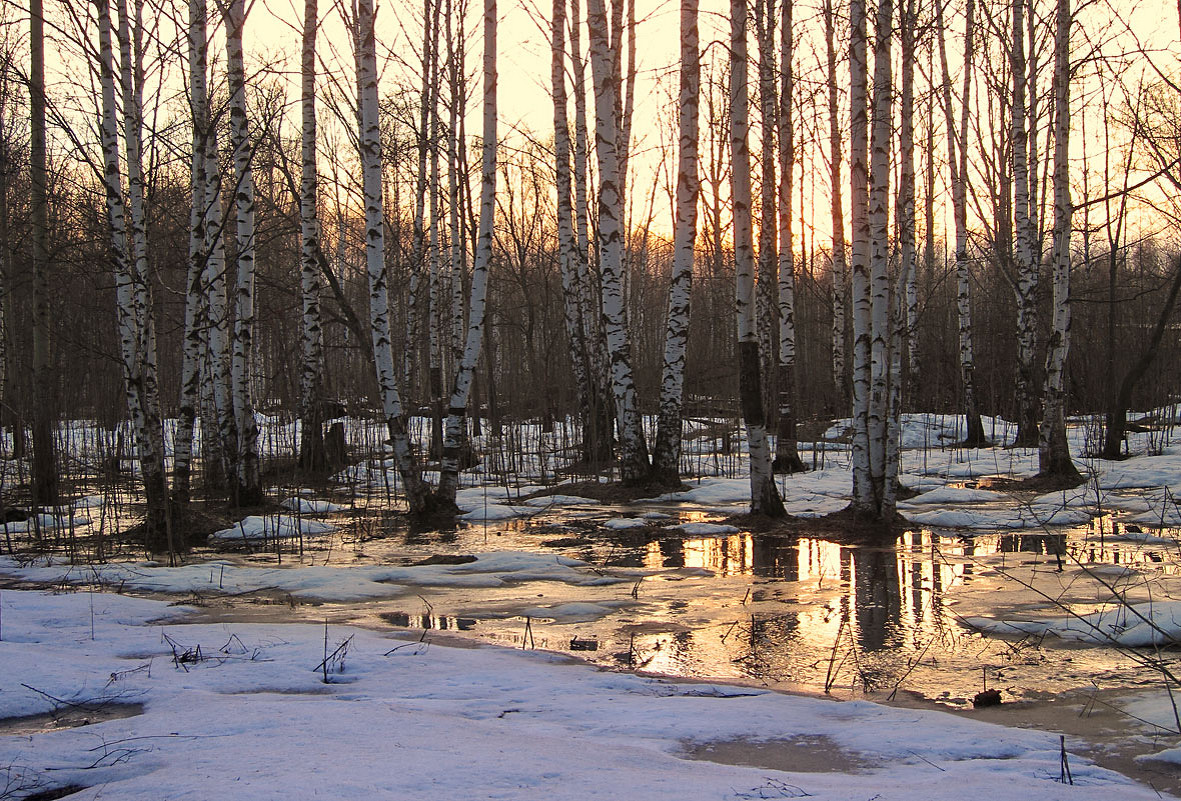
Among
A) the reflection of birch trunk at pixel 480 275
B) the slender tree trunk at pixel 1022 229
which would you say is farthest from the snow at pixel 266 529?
the slender tree trunk at pixel 1022 229

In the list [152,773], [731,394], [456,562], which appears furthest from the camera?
[731,394]

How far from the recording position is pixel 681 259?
11141mm

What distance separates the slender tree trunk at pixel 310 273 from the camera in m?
12.8

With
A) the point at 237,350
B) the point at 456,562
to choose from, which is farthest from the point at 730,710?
the point at 237,350

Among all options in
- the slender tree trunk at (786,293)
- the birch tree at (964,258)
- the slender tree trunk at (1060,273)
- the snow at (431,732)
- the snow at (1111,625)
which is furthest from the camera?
the birch tree at (964,258)

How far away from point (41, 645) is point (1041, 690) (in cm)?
482

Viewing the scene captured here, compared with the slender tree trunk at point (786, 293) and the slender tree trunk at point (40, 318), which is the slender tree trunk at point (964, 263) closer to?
the slender tree trunk at point (786, 293)

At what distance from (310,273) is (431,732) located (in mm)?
11141

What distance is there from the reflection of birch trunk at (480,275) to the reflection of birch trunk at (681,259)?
87.4 inches

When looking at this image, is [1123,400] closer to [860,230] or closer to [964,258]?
[964,258]

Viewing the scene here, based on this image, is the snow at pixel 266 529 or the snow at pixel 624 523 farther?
the snow at pixel 624 523

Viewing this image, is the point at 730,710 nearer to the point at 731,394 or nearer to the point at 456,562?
the point at 456,562

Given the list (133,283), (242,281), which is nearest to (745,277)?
(133,283)

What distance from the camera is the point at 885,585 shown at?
621 cm
